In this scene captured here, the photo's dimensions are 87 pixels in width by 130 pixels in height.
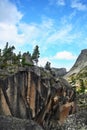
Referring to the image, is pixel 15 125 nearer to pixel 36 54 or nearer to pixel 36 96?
pixel 36 96

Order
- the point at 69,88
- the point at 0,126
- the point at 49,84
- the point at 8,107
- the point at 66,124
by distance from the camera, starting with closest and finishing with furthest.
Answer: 1. the point at 0,126
2. the point at 66,124
3. the point at 8,107
4. the point at 49,84
5. the point at 69,88

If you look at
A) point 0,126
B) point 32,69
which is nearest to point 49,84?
point 32,69

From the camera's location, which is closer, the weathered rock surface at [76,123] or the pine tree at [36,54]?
the weathered rock surface at [76,123]

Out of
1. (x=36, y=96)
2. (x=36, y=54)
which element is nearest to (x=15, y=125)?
(x=36, y=96)

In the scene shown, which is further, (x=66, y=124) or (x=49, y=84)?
(x=49, y=84)

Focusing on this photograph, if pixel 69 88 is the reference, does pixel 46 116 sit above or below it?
below

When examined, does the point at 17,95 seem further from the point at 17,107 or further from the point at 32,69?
the point at 32,69

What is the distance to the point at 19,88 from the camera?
A: 68562 millimetres

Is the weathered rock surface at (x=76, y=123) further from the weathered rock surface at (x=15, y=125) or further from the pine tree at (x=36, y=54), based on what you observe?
the pine tree at (x=36, y=54)

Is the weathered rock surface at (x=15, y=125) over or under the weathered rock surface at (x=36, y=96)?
under

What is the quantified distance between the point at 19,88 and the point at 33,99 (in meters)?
4.79

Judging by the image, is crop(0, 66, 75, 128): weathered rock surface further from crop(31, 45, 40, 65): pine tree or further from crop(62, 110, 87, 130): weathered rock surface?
crop(31, 45, 40, 65): pine tree

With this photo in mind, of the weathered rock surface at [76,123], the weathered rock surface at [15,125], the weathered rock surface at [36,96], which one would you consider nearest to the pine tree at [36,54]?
the weathered rock surface at [36,96]

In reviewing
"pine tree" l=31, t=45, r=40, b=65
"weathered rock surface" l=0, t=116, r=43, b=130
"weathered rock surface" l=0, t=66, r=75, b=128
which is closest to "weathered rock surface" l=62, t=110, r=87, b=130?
"weathered rock surface" l=0, t=116, r=43, b=130
